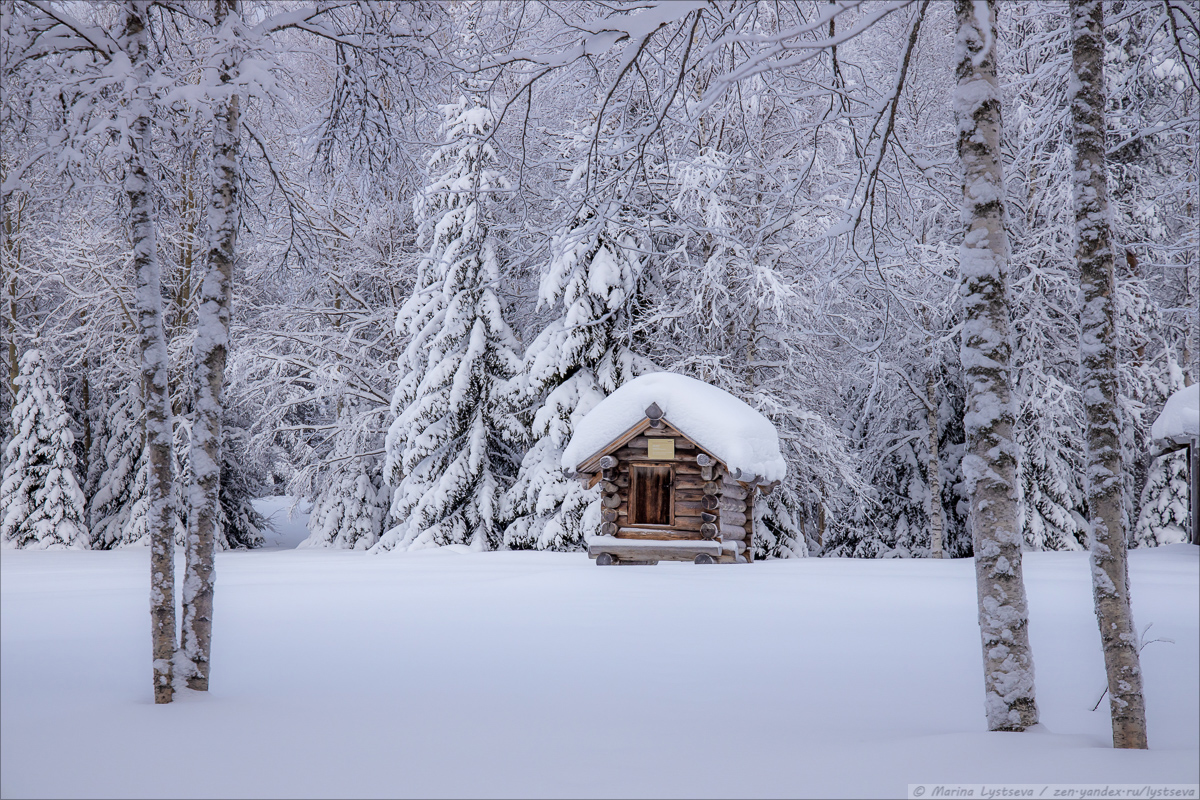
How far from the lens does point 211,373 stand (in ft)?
17.8

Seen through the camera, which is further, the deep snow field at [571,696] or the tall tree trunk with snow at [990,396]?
the tall tree trunk with snow at [990,396]

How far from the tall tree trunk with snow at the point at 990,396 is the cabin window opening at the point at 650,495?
10601mm

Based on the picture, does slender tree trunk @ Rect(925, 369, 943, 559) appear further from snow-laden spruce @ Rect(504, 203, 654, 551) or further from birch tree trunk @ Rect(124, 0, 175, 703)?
birch tree trunk @ Rect(124, 0, 175, 703)

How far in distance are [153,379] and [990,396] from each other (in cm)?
463

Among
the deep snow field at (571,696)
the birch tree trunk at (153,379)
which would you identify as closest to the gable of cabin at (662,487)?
the deep snow field at (571,696)

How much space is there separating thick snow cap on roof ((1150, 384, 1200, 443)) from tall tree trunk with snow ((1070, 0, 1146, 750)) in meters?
12.1

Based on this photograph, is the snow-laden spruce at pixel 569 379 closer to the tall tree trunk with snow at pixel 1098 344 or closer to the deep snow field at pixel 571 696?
the deep snow field at pixel 571 696

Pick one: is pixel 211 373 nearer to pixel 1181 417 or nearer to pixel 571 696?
pixel 571 696

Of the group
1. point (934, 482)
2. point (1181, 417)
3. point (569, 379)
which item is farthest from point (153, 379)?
point (934, 482)

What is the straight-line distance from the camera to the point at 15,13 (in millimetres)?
5094

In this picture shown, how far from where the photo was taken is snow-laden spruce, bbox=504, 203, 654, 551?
730 inches

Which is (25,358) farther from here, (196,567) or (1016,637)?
(1016,637)

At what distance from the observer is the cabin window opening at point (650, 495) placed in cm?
1510

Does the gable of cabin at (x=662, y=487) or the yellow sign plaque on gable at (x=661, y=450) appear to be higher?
the yellow sign plaque on gable at (x=661, y=450)
